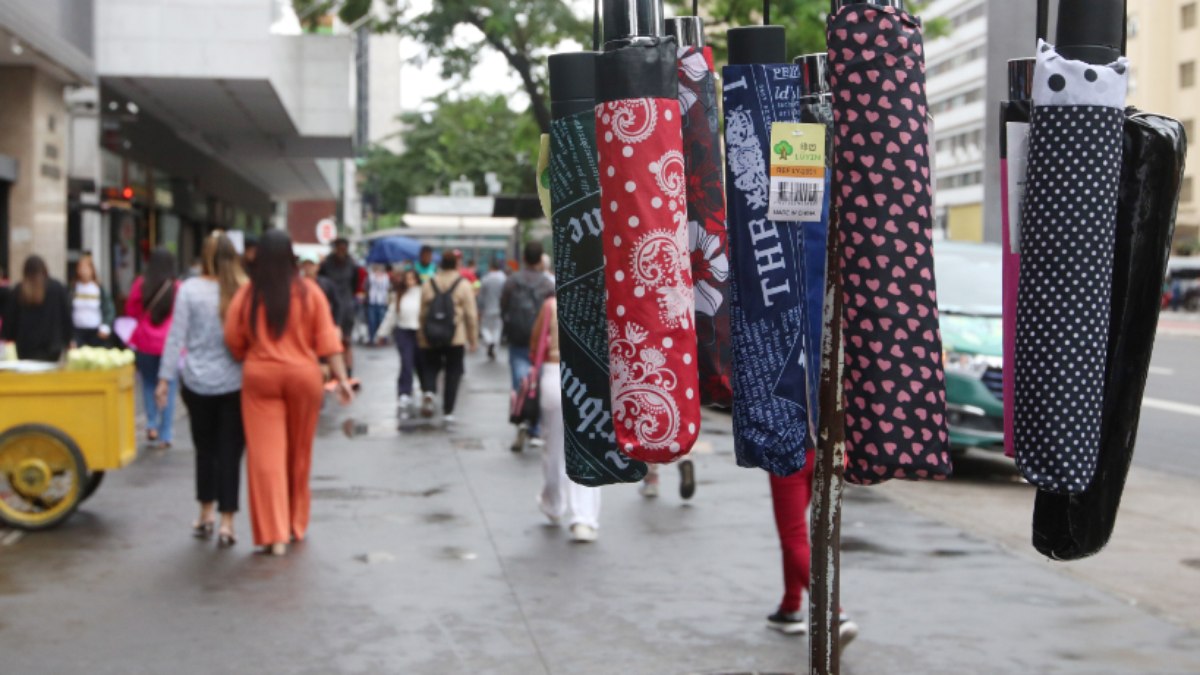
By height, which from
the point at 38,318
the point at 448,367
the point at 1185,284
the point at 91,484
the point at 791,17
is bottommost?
the point at 91,484

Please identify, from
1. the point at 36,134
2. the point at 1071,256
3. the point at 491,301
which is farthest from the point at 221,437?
the point at 491,301

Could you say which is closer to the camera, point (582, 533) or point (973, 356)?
point (582, 533)

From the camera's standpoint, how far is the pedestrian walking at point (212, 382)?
29.0 feet

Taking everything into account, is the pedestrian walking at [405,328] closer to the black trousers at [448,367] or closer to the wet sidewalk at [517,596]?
the black trousers at [448,367]

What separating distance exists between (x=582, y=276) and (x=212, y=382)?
6136mm

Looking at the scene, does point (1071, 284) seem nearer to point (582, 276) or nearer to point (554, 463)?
point (582, 276)

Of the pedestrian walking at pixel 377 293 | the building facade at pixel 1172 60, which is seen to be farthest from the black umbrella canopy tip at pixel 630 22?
the building facade at pixel 1172 60

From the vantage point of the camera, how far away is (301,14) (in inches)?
1089

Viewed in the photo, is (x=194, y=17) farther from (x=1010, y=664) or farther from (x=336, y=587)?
(x=1010, y=664)

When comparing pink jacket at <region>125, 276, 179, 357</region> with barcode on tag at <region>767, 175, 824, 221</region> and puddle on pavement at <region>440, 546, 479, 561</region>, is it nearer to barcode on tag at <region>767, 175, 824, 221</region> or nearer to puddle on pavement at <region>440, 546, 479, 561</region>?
puddle on pavement at <region>440, 546, 479, 561</region>

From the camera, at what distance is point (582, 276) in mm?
3105

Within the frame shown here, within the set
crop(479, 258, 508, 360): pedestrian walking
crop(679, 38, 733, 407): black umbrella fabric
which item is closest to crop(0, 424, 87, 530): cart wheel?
crop(679, 38, 733, 407): black umbrella fabric

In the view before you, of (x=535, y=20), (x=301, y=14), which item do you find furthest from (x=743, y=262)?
(x=301, y=14)

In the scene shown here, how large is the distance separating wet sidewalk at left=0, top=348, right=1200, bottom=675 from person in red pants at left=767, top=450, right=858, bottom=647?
0.13 meters
